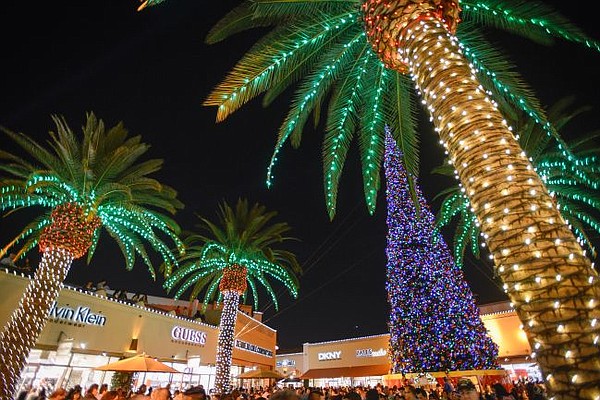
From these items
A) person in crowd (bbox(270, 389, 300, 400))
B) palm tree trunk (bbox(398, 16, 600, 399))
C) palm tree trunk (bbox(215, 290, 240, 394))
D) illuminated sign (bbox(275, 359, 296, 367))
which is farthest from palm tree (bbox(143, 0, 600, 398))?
illuminated sign (bbox(275, 359, 296, 367))

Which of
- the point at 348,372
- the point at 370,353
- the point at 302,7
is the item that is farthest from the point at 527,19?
the point at 348,372

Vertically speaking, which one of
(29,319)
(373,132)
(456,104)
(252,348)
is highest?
(252,348)

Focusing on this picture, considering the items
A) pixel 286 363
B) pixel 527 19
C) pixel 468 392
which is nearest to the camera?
pixel 468 392

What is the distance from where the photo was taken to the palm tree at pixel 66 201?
12.2 m

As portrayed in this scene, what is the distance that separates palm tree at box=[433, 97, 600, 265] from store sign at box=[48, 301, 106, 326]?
19336 millimetres

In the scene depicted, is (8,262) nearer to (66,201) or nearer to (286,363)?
Result: (66,201)

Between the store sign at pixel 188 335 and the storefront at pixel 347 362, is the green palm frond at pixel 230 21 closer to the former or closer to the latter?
the store sign at pixel 188 335

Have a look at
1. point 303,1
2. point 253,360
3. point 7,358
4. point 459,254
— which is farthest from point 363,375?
point 303,1

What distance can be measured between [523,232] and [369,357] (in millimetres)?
43781

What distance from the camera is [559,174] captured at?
15617mm

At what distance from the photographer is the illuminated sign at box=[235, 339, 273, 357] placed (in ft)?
110

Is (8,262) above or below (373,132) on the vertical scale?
above

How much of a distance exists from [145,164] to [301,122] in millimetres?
9265

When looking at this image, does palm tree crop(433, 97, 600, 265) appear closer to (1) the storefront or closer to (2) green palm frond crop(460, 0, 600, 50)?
(2) green palm frond crop(460, 0, 600, 50)
